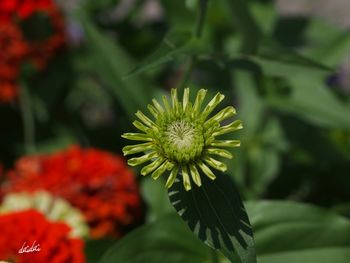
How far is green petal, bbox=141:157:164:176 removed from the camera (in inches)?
25.8

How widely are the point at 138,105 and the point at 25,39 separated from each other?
327 millimetres

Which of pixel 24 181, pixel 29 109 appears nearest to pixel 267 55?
pixel 24 181

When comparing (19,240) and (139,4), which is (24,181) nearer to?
(19,240)

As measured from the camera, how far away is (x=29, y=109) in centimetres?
142

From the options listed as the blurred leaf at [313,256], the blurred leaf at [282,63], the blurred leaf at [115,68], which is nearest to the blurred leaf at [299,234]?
the blurred leaf at [313,256]

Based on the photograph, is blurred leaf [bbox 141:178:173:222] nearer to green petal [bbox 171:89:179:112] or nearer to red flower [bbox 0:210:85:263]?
red flower [bbox 0:210:85:263]

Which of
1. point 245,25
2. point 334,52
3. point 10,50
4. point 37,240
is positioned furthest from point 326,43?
point 37,240

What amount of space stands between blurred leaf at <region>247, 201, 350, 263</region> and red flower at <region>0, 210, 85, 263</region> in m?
0.27

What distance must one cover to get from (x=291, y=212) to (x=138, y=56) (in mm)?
693

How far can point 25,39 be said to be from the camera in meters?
1.37

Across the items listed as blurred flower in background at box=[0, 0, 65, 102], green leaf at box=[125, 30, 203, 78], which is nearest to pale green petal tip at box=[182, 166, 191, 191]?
green leaf at box=[125, 30, 203, 78]

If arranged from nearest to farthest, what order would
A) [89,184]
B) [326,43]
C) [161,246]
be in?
1. [161,246]
2. [89,184]
3. [326,43]

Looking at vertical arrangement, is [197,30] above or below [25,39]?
below

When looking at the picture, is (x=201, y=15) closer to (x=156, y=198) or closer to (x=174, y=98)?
(x=174, y=98)
